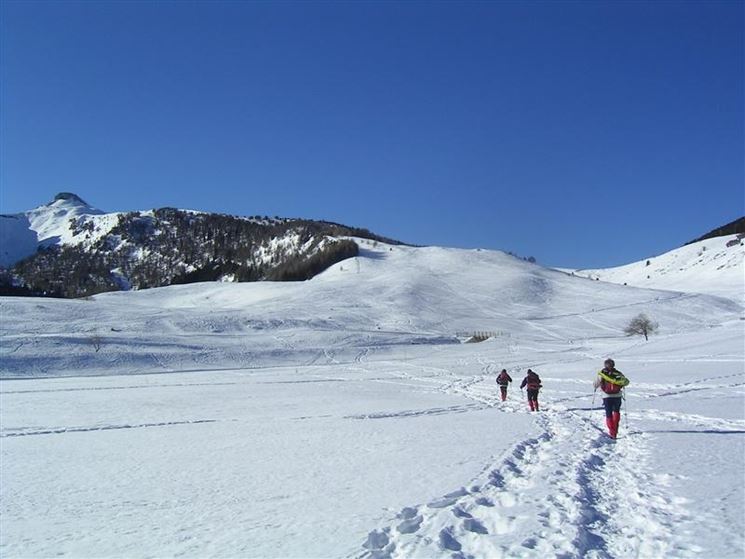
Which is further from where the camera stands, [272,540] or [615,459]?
[615,459]

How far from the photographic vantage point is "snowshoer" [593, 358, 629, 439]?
14664mm

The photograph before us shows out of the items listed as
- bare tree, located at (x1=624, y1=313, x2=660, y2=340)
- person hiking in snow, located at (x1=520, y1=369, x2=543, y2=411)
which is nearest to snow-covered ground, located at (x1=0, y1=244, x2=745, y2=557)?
person hiking in snow, located at (x1=520, y1=369, x2=543, y2=411)

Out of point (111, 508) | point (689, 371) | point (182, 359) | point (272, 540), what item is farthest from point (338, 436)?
point (182, 359)

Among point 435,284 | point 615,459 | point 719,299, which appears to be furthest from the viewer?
point 435,284

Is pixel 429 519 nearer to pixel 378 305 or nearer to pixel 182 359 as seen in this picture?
pixel 182 359

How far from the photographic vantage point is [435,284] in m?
127

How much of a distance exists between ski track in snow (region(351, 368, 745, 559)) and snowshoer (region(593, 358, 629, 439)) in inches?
68.2

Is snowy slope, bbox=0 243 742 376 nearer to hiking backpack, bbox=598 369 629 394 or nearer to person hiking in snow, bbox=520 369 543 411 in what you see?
person hiking in snow, bbox=520 369 543 411

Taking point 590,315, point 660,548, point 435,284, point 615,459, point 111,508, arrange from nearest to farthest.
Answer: point 660,548 < point 111,508 < point 615,459 < point 590,315 < point 435,284

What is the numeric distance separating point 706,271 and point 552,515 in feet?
574

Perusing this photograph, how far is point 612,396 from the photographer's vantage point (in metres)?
14.8

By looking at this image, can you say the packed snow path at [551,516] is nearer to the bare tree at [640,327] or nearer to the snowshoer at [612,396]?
the snowshoer at [612,396]

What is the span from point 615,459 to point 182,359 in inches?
2070

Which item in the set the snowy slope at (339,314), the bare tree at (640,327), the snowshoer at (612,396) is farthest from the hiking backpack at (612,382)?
the bare tree at (640,327)
